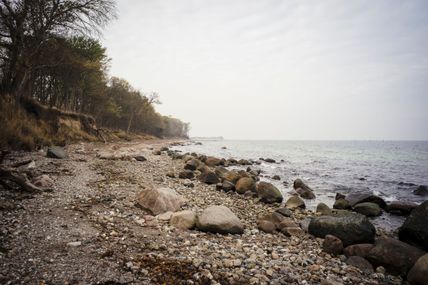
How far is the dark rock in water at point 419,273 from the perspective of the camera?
5.07 m

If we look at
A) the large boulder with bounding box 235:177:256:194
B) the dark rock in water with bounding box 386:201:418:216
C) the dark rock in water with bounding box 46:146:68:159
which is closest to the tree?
the dark rock in water with bounding box 46:146:68:159

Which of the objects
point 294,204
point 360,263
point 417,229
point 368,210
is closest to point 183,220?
point 360,263

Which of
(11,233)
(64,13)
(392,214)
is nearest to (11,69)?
(64,13)

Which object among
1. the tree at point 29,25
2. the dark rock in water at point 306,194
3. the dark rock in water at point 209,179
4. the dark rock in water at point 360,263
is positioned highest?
the tree at point 29,25

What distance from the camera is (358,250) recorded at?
6434 millimetres

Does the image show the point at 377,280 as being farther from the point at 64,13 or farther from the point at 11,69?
the point at 11,69

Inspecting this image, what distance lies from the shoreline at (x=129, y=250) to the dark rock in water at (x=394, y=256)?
0.36 metres

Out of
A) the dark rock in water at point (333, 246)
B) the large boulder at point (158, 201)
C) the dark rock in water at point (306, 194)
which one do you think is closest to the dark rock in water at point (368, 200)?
the dark rock in water at point (306, 194)

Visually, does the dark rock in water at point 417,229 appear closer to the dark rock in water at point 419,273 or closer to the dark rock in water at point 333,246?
the dark rock in water at point 419,273

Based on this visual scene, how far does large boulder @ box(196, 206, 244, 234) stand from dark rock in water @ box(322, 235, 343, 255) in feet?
7.79

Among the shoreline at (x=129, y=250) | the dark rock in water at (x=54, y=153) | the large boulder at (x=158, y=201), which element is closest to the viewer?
the shoreline at (x=129, y=250)

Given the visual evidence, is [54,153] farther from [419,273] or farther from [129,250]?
[419,273]

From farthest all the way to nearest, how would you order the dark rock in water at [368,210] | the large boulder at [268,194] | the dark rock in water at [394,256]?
the large boulder at [268,194]
the dark rock in water at [368,210]
the dark rock in water at [394,256]

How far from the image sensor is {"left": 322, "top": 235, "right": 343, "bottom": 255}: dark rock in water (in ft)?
21.4
